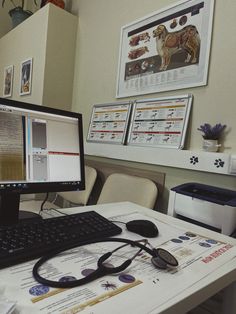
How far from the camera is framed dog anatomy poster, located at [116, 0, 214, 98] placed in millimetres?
1297

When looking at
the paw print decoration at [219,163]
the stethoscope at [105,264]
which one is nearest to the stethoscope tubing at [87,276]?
the stethoscope at [105,264]

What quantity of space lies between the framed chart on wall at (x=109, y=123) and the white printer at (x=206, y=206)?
26.6 inches

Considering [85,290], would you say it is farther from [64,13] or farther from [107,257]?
[64,13]

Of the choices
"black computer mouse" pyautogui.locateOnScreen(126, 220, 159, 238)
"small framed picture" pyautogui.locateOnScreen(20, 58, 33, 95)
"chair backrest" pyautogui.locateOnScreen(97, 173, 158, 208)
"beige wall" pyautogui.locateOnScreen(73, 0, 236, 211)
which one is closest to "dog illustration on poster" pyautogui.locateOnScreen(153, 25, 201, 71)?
"beige wall" pyautogui.locateOnScreen(73, 0, 236, 211)

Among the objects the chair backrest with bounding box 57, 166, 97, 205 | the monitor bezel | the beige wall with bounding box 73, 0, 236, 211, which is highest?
the beige wall with bounding box 73, 0, 236, 211

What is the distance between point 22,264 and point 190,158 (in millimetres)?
939

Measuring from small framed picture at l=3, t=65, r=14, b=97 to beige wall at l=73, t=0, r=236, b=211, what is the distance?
3.07ft

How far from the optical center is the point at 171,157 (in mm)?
1333

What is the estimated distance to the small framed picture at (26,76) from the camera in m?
2.37

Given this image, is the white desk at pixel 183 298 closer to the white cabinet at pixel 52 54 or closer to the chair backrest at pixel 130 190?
the chair backrest at pixel 130 190

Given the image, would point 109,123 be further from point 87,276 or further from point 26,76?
point 87,276

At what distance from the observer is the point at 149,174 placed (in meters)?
1.46

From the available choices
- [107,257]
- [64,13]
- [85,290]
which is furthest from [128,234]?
[64,13]

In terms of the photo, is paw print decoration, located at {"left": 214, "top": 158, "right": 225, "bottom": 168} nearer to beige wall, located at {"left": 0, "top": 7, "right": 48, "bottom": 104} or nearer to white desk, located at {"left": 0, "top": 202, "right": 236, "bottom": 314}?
white desk, located at {"left": 0, "top": 202, "right": 236, "bottom": 314}
